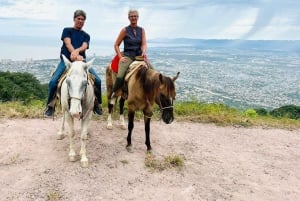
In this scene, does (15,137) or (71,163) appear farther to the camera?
(15,137)

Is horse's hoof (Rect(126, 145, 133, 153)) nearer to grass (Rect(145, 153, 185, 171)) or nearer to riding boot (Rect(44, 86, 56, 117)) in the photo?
grass (Rect(145, 153, 185, 171))

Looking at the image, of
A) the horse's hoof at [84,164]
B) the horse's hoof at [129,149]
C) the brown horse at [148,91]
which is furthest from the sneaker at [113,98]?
the horse's hoof at [84,164]

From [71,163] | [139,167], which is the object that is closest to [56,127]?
[71,163]

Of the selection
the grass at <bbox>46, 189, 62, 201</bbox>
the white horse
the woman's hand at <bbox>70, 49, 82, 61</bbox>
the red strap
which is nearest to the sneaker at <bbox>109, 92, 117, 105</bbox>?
the red strap

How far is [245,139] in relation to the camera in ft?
27.5

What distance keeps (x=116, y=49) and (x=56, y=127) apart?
95.5 inches

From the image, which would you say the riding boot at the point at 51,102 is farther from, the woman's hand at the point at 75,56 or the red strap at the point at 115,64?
the red strap at the point at 115,64

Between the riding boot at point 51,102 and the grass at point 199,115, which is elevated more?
the riding boot at point 51,102

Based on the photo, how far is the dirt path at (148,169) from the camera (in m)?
5.46

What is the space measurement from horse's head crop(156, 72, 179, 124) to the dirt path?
1044 millimetres

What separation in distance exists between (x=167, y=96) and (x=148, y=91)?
24.2 inches

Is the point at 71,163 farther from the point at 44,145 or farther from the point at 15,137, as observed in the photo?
the point at 15,137

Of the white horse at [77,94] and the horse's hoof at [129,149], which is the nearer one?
the white horse at [77,94]

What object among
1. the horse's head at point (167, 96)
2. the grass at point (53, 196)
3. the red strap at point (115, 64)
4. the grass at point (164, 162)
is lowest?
the grass at point (53, 196)
